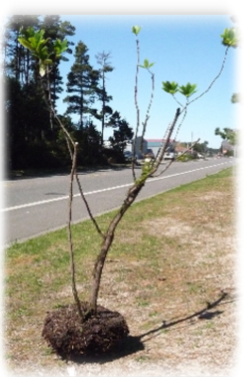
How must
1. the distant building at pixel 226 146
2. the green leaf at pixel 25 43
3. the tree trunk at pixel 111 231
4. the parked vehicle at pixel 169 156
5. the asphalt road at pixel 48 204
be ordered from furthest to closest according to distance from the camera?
the asphalt road at pixel 48 204 < the distant building at pixel 226 146 < the parked vehicle at pixel 169 156 < the tree trunk at pixel 111 231 < the green leaf at pixel 25 43

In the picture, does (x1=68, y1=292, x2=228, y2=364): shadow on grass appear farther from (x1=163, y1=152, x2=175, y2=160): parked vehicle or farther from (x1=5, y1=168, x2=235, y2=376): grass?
(x1=163, y1=152, x2=175, y2=160): parked vehicle

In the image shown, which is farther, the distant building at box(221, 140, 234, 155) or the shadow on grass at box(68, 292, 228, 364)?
the distant building at box(221, 140, 234, 155)

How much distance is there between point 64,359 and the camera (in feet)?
11.0

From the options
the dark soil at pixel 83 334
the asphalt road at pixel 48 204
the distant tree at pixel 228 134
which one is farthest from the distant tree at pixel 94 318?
the asphalt road at pixel 48 204

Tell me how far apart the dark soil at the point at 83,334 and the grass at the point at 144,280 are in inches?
5.8

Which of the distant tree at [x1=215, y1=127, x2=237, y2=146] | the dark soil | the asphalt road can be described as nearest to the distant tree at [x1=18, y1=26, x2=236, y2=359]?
the dark soil

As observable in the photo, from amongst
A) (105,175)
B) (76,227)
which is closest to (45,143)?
(105,175)

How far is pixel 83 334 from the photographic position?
3.29m

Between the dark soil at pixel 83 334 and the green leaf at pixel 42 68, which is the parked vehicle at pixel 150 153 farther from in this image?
the dark soil at pixel 83 334

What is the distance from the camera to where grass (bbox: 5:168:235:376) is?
11.8 feet

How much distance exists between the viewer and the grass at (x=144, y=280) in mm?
3609

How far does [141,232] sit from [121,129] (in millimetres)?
3382

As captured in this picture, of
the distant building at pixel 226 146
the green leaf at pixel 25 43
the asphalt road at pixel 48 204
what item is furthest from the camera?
the asphalt road at pixel 48 204

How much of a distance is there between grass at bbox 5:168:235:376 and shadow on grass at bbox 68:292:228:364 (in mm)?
47
